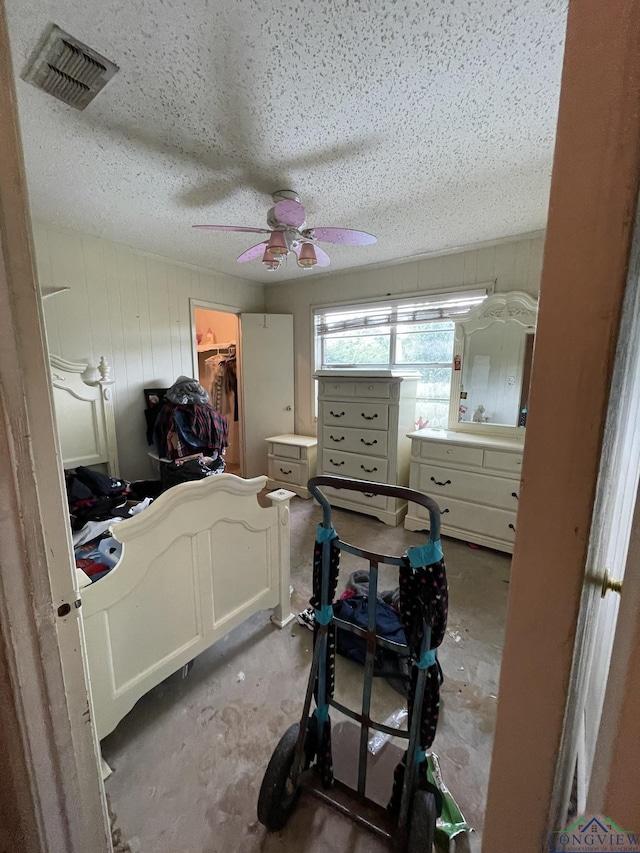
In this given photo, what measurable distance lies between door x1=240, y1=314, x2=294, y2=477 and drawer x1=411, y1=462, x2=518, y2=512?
181 centimetres

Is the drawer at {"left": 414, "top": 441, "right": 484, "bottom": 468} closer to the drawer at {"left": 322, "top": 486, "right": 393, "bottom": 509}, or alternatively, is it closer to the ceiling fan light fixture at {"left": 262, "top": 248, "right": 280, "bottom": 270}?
the drawer at {"left": 322, "top": 486, "right": 393, "bottom": 509}

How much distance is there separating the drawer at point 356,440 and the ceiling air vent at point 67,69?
2534 mm

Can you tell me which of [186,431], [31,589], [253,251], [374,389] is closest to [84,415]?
[186,431]

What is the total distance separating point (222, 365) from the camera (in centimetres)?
443

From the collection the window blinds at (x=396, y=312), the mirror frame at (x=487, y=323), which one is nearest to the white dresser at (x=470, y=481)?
the mirror frame at (x=487, y=323)

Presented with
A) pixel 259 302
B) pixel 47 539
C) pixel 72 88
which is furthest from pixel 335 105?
pixel 259 302

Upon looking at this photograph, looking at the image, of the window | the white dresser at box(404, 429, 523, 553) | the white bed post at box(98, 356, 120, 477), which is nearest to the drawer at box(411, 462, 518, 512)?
the white dresser at box(404, 429, 523, 553)

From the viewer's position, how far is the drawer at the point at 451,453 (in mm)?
2605

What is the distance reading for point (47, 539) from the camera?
64 cm

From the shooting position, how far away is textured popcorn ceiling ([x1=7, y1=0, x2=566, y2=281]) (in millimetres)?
1033

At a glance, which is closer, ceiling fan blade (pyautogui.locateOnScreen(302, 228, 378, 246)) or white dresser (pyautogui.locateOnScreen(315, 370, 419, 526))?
ceiling fan blade (pyautogui.locateOnScreen(302, 228, 378, 246))

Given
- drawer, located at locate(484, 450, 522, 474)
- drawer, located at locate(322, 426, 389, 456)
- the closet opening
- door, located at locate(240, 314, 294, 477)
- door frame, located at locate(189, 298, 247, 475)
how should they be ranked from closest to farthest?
drawer, located at locate(484, 450, 522, 474), drawer, located at locate(322, 426, 389, 456), door frame, located at locate(189, 298, 247, 475), door, located at locate(240, 314, 294, 477), the closet opening

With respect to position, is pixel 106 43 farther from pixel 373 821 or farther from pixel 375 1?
pixel 373 821

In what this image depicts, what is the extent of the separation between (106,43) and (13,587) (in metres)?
1.58
